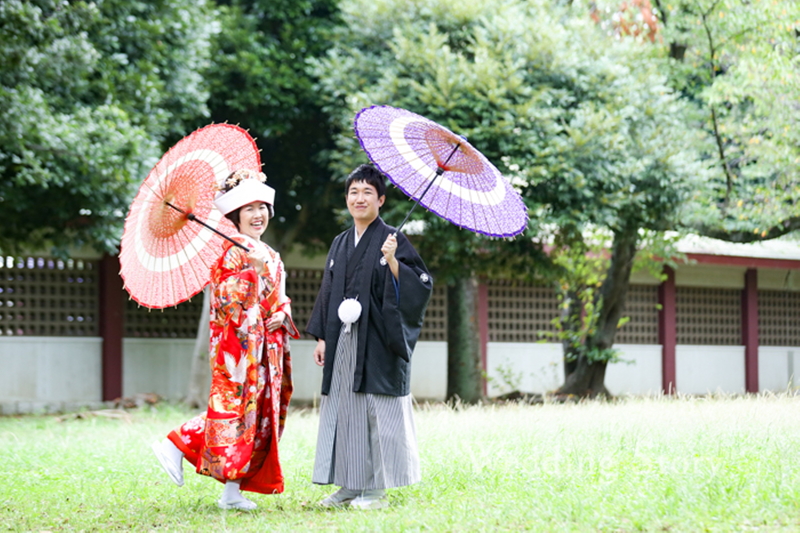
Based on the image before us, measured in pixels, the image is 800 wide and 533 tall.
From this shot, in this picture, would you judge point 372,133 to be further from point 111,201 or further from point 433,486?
point 111,201

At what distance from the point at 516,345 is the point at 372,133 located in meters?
10.4

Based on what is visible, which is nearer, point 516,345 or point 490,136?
point 490,136

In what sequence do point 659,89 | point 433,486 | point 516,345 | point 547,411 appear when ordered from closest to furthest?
point 433,486 < point 547,411 < point 659,89 < point 516,345

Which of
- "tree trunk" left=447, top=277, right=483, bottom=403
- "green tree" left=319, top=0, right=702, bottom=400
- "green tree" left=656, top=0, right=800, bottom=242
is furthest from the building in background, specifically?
"green tree" left=319, top=0, right=702, bottom=400

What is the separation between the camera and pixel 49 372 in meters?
11.9

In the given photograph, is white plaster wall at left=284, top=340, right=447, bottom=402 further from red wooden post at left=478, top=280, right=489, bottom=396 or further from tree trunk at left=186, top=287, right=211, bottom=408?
tree trunk at left=186, top=287, right=211, bottom=408

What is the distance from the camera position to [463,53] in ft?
35.4

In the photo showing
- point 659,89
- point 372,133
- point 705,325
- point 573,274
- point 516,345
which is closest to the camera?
point 372,133

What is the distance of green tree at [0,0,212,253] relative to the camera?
8.50m

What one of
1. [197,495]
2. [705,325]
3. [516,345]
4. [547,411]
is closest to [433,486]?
[197,495]

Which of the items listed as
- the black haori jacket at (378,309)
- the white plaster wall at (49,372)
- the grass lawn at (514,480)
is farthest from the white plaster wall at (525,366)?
the black haori jacket at (378,309)

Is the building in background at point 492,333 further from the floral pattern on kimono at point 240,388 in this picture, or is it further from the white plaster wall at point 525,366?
the floral pattern on kimono at point 240,388

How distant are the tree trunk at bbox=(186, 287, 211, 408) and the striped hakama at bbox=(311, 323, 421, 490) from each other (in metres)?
7.07

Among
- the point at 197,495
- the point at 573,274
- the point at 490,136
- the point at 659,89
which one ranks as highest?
the point at 659,89
